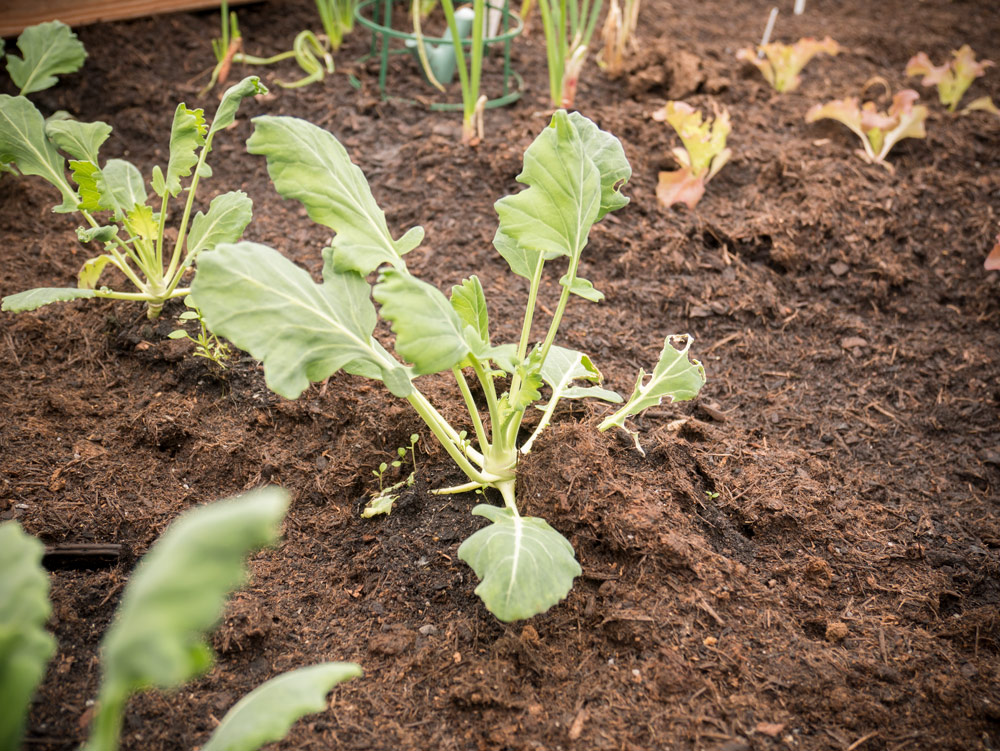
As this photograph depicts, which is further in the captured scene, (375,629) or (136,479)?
(136,479)

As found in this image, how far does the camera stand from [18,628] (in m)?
0.74

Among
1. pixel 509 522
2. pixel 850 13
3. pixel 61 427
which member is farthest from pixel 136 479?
pixel 850 13

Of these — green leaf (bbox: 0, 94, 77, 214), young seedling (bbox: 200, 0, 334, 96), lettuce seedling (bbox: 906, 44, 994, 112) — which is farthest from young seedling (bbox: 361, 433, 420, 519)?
lettuce seedling (bbox: 906, 44, 994, 112)

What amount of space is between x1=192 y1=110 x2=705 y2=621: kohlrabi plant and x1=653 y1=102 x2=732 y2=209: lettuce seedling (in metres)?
1.12

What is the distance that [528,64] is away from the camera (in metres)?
3.36

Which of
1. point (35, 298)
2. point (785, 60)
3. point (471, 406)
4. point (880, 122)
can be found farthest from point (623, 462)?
point (785, 60)

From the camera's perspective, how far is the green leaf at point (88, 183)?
1652 millimetres

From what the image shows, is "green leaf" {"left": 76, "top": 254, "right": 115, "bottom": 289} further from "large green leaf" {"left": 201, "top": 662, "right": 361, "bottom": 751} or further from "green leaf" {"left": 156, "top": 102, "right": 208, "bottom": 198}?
"large green leaf" {"left": 201, "top": 662, "right": 361, "bottom": 751}

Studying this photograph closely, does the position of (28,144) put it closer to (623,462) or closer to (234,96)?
(234,96)

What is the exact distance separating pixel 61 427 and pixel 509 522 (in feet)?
3.64

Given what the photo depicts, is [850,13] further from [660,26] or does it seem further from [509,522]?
[509,522]

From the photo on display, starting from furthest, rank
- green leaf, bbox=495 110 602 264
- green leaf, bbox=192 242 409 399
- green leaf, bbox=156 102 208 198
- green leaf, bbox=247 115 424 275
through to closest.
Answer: green leaf, bbox=156 102 208 198 < green leaf, bbox=495 110 602 264 < green leaf, bbox=247 115 424 275 < green leaf, bbox=192 242 409 399

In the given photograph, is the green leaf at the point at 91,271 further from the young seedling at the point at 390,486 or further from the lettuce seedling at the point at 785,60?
the lettuce seedling at the point at 785,60

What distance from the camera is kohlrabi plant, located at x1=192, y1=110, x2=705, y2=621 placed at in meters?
1.13
